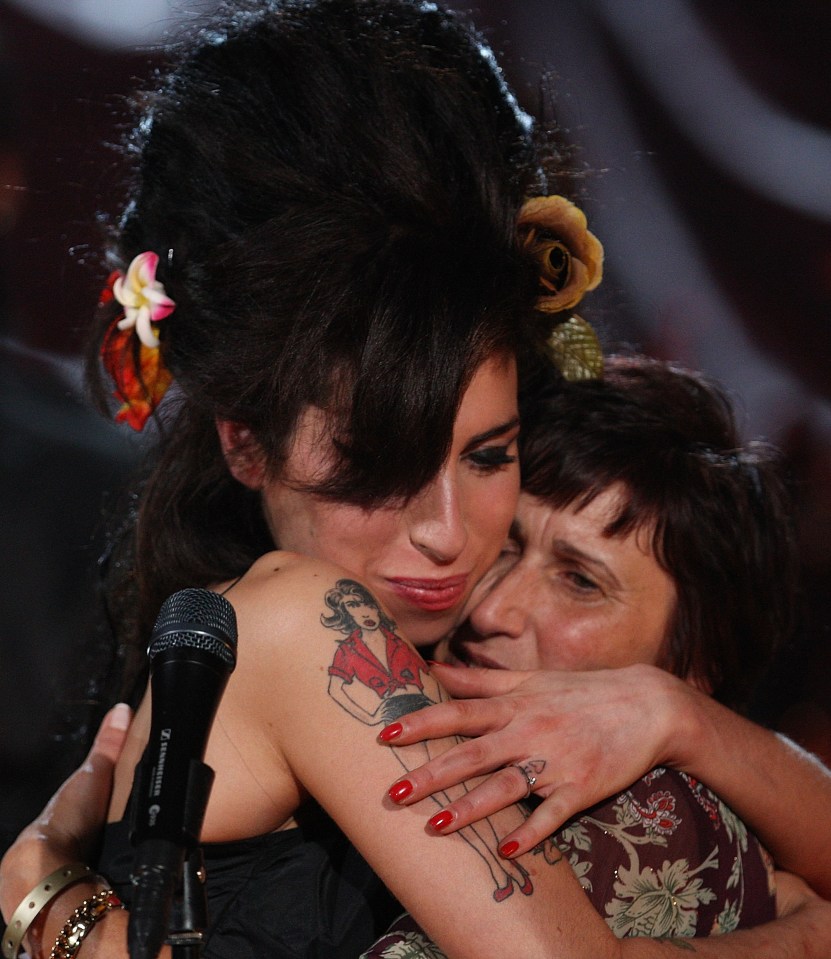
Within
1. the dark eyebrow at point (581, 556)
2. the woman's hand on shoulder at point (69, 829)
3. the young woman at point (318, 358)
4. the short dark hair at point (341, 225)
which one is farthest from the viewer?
the dark eyebrow at point (581, 556)

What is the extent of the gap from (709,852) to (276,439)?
918 millimetres

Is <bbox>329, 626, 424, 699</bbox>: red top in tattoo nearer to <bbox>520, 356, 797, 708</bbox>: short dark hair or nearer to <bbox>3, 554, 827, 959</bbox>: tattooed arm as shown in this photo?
<bbox>3, 554, 827, 959</bbox>: tattooed arm

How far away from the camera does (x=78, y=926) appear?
1.57m

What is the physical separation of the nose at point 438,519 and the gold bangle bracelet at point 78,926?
2.31 ft

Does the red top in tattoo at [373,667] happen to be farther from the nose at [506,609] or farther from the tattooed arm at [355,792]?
the nose at [506,609]

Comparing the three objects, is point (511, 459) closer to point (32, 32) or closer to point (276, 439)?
point (276, 439)

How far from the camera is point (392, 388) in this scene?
162 centimetres

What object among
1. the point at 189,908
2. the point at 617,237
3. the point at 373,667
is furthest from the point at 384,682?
the point at 617,237

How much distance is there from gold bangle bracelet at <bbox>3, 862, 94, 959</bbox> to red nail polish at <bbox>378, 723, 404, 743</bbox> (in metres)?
0.61

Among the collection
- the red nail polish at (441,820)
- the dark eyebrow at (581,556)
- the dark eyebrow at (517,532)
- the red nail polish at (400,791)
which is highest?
the red nail polish at (400,791)

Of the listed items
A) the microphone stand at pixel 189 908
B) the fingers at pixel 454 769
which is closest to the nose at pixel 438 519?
the fingers at pixel 454 769

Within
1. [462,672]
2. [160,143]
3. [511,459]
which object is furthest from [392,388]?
[160,143]

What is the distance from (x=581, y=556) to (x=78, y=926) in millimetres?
1095

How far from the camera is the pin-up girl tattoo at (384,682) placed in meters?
1.35
